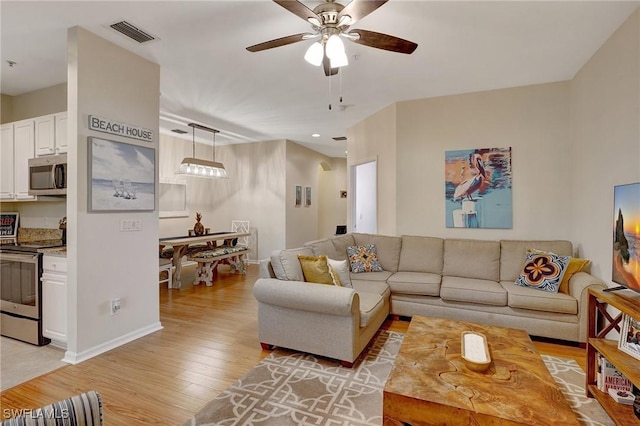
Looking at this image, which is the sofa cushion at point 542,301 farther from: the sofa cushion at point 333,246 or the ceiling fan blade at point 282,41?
the ceiling fan blade at point 282,41

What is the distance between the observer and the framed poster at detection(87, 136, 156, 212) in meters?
2.76

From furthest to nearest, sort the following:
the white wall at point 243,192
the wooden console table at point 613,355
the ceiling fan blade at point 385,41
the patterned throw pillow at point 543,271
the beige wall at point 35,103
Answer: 1. the white wall at point 243,192
2. the beige wall at point 35,103
3. the patterned throw pillow at point 543,271
4. the ceiling fan blade at point 385,41
5. the wooden console table at point 613,355

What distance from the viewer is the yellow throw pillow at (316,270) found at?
289 centimetres

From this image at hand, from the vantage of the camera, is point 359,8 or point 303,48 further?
point 303,48

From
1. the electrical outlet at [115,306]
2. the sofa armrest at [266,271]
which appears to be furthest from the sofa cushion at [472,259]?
the electrical outlet at [115,306]

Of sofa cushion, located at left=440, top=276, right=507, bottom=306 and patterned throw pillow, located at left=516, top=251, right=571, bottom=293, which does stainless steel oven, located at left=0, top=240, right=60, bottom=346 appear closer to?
sofa cushion, located at left=440, top=276, right=507, bottom=306

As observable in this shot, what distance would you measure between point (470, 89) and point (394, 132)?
1.09 m


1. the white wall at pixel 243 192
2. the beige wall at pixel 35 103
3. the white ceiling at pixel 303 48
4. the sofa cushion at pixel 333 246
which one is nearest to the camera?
the white ceiling at pixel 303 48

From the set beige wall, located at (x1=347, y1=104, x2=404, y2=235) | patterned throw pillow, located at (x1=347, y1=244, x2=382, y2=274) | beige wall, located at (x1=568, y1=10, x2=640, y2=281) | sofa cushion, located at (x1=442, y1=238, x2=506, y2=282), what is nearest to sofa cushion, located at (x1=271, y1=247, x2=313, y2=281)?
patterned throw pillow, located at (x1=347, y1=244, x2=382, y2=274)

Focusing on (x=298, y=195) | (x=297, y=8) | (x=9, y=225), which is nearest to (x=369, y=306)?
(x=297, y=8)

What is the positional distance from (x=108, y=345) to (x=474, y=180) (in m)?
4.49

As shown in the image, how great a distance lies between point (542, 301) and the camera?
9.61 feet

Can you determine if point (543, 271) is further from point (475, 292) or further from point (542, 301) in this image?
point (475, 292)

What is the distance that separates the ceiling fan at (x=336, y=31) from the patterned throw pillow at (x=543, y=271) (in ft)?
8.53
